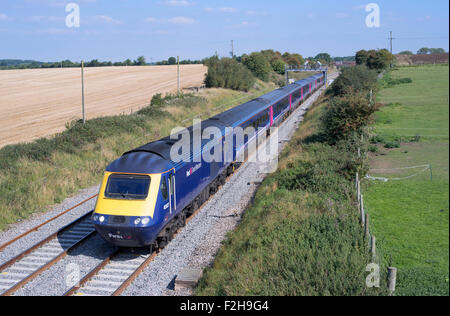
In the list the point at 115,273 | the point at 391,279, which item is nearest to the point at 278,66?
the point at 115,273

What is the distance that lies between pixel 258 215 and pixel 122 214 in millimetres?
5125

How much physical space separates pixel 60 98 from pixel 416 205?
1829 inches

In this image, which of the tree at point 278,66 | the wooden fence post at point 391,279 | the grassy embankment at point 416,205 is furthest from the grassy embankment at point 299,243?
the tree at point 278,66

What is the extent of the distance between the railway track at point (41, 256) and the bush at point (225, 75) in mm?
48608

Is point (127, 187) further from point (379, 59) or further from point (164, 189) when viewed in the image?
point (379, 59)

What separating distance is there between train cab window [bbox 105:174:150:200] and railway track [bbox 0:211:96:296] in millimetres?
2623

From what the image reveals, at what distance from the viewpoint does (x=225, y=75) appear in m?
61.6

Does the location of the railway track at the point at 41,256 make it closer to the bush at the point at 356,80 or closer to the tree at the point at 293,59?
the bush at the point at 356,80

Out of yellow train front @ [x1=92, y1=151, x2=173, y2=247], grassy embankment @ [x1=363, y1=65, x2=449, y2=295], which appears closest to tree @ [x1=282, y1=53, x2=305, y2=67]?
grassy embankment @ [x1=363, y1=65, x2=449, y2=295]

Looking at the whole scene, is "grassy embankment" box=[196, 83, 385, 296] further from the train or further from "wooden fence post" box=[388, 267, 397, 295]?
the train

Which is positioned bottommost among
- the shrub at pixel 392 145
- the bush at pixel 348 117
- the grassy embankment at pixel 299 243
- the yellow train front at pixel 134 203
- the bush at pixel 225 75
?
the grassy embankment at pixel 299 243

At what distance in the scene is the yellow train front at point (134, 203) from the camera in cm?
1113

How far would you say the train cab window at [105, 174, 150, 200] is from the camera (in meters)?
11.4

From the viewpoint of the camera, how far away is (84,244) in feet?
43.4
